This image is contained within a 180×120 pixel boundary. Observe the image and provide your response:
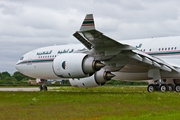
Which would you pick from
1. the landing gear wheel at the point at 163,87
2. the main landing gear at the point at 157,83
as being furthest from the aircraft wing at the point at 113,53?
the landing gear wheel at the point at 163,87

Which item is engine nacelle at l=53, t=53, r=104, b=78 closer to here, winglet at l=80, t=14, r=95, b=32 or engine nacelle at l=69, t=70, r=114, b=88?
engine nacelle at l=69, t=70, r=114, b=88

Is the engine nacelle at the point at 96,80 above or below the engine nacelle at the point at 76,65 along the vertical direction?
below

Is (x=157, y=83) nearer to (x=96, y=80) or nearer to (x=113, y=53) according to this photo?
(x=96, y=80)

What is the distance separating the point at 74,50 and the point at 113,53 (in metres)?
8.17

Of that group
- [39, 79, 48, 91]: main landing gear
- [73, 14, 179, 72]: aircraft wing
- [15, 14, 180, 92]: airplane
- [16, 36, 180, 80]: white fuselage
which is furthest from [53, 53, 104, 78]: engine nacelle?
[39, 79, 48, 91]: main landing gear

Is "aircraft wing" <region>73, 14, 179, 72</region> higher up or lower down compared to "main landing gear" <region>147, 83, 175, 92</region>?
higher up

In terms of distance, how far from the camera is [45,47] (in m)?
31.4

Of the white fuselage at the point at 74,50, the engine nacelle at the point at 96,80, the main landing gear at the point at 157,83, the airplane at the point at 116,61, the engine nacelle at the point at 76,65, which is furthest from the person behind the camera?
the white fuselage at the point at 74,50

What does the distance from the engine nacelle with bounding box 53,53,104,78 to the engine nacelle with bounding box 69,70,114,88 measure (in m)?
2.38

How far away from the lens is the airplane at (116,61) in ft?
65.5

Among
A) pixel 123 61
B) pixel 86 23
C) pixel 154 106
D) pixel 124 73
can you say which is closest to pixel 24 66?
pixel 124 73

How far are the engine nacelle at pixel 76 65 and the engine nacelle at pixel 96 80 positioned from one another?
2383 millimetres

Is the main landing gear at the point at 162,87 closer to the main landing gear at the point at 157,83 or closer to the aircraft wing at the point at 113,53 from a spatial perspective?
the main landing gear at the point at 157,83

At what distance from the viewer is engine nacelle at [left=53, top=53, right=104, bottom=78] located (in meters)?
20.6
